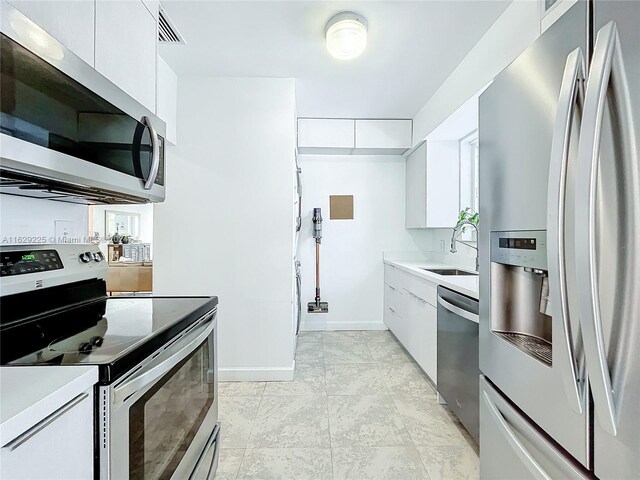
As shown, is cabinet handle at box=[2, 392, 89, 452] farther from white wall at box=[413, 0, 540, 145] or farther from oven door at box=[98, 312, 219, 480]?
white wall at box=[413, 0, 540, 145]

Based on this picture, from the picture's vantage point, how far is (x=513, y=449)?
1.04 m

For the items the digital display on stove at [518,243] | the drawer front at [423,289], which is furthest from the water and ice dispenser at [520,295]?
the drawer front at [423,289]

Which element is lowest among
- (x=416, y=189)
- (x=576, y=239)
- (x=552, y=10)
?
(x=576, y=239)

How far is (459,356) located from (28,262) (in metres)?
2.00

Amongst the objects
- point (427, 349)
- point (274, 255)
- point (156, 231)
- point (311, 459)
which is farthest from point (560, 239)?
point (156, 231)

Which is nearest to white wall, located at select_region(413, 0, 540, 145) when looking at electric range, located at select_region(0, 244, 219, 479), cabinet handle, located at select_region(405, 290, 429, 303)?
cabinet handle, located at select_region(405, 290, 429, 303)

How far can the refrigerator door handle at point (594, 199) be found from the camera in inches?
26.3

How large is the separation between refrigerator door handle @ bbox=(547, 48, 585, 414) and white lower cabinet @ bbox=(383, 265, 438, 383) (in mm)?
1601

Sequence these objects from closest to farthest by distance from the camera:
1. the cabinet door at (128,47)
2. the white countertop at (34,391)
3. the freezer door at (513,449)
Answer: the white countertop at (34,391)
the freezer door at (513,449)
the cabinet door at (128,47)

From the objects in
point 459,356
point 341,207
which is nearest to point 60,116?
point 459,356

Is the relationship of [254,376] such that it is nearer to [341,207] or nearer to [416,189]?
[341,207]

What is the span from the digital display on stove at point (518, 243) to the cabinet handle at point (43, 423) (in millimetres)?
1166

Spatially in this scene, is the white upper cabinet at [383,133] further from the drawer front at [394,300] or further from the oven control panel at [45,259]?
the oven control panel at [45,259]

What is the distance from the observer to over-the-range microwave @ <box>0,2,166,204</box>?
74 centimetres
